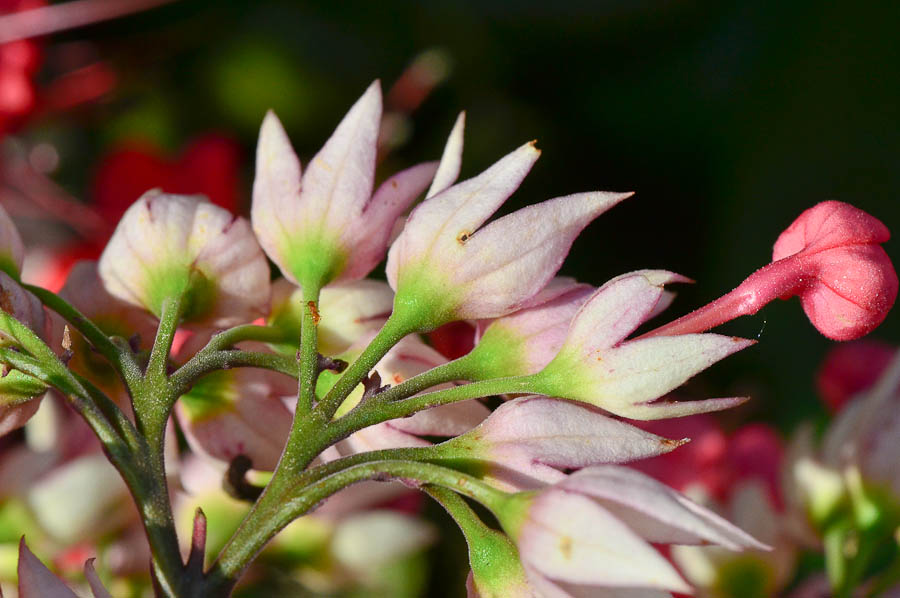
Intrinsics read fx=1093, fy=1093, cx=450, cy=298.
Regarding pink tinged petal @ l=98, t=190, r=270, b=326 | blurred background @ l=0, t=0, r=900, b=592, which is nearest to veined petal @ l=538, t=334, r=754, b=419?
pink tinged petal @ l=98, t=190, r=270, b=326

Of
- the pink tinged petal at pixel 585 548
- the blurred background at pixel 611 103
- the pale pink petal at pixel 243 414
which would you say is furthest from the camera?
the blurred background at pixel 611 103

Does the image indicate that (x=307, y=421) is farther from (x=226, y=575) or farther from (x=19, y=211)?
(x=19, y=211)

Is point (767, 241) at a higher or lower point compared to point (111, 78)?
lower

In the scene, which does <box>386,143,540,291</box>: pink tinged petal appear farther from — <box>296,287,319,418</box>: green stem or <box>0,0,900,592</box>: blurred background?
<box>0,0,900,592</box>: blurred background

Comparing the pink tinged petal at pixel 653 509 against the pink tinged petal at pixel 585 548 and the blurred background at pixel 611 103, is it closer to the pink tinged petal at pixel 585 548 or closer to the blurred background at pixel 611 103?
the pink tinged petal at pixel 585 548

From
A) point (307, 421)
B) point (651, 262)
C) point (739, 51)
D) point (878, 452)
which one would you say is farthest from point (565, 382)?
point (739, 51)


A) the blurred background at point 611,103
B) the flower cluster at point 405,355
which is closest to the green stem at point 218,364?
the flower cluster at point 405,355

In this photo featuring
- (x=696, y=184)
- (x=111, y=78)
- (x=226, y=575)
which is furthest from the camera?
(x=696, y=184)
